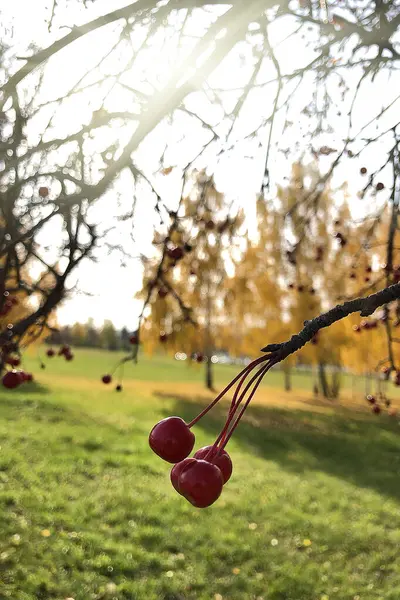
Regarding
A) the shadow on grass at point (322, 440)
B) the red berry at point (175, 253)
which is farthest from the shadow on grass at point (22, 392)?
the red berry at point (175, 253)

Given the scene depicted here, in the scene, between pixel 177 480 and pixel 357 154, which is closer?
pixel 177 480

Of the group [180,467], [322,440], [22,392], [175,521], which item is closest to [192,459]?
[180,467]

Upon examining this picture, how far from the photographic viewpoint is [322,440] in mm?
14453

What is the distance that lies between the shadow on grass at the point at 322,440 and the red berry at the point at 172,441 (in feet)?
31.9

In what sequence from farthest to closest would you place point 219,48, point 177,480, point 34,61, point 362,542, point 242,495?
point 242,495, point 362,542, point 219,48, point 34,61, point 177,480

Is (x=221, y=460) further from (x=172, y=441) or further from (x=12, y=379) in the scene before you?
(x=12, y=379)

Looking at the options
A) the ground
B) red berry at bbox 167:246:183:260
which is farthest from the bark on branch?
the ground

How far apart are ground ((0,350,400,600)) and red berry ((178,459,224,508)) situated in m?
4.47

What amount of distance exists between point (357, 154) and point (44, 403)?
12.2 meters

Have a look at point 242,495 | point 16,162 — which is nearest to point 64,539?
point 242,495

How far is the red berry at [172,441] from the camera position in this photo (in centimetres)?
126

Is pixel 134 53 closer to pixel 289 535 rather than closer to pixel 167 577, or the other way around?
pixel 167 577

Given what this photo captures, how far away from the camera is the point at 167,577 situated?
5652 mm

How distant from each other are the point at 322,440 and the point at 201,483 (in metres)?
14.1
